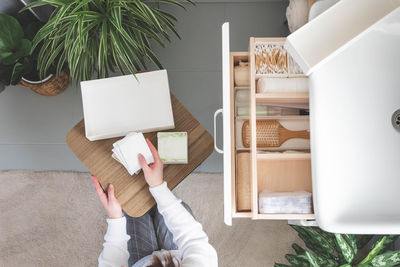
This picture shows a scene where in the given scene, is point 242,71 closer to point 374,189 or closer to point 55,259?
point 374,189

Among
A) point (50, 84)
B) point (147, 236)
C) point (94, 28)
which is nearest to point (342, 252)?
point (147, 236)

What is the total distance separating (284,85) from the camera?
3.93 feet

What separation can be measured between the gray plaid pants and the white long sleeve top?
0.16 m

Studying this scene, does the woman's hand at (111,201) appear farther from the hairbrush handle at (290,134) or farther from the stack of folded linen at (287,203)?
the hairbrush handle at (290,134)

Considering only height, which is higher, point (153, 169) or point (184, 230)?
point (153, 169)

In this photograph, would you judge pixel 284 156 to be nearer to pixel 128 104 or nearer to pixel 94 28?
pixel 128 104

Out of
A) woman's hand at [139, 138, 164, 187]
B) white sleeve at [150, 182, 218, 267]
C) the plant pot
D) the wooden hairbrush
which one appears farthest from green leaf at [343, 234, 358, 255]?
the plant pot

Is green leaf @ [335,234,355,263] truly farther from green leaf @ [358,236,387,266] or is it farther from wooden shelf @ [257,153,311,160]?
wooden shelf @ [257,153,311,160]

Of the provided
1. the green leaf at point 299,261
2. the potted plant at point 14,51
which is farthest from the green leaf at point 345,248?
the potted plant at point 14,51

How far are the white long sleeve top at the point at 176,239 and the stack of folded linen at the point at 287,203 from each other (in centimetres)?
30

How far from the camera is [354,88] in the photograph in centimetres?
100

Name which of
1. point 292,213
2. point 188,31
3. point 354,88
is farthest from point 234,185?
point 188,31

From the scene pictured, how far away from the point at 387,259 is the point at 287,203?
0.68 metres

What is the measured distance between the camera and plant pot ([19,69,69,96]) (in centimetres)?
184
